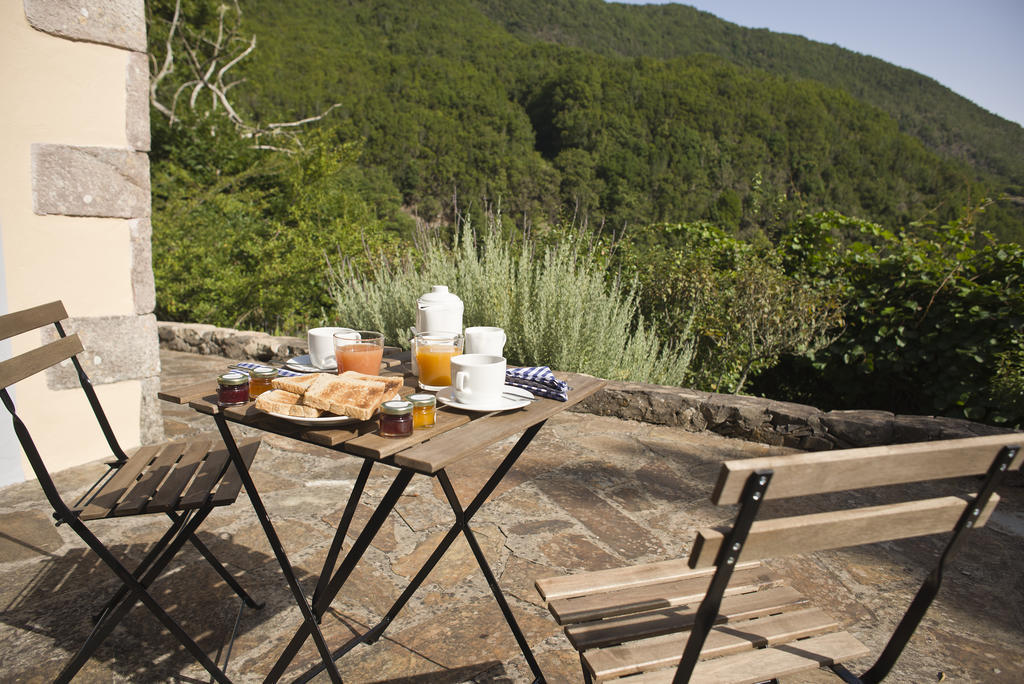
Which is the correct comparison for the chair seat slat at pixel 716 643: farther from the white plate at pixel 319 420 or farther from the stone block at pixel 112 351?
the stone block at pixel 112 351

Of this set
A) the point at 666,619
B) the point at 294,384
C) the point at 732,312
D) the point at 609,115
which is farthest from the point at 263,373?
the point at 609,115

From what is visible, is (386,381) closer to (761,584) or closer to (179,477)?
(179,477)

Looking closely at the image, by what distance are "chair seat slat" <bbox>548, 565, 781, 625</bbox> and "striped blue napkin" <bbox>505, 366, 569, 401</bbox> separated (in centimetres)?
47

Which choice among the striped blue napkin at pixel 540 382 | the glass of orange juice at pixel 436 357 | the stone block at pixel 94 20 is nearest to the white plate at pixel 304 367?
the glass of orange juice at pixel 436 357

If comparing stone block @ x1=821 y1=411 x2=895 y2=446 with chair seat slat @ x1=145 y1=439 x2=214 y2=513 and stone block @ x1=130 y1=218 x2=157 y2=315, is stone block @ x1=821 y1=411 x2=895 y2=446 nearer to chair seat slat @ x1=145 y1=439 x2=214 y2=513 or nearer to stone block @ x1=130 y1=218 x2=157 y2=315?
chair seat slat @ x1=145 y1=439 x2=214 y2=513

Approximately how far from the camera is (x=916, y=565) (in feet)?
7.49

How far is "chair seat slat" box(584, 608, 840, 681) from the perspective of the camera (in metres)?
1.15

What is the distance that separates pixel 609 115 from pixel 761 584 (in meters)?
35.1

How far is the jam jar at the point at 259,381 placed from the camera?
4.86 feet

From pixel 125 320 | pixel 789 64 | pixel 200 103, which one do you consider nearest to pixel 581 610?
pixel 125 320

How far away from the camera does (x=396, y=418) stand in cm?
125

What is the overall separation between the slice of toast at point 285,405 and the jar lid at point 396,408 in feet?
0.53

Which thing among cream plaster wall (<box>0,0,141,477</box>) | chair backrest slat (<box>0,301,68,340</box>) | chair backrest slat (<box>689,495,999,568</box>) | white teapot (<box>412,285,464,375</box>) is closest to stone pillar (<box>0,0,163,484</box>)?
cream plaster wall (<box>0,0,141,477</box>)

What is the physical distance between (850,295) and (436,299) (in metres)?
3.78
